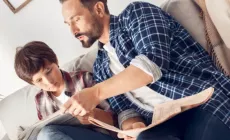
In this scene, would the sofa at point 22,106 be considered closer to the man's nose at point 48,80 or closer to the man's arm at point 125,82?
the man's nose at point 48,80

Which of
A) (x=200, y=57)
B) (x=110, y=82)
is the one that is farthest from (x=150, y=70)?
(x=200, y=57)

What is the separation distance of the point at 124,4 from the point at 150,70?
779mm

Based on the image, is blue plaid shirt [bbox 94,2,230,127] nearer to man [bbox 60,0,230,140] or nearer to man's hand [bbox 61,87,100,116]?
man [bbox 60,0,230,140]

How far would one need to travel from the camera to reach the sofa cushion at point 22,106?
1.60m

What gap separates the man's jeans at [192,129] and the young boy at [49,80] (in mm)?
174

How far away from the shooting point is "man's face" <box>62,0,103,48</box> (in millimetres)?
1338

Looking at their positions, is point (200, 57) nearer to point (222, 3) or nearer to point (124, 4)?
point (222, 3)

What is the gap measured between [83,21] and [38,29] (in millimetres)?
618

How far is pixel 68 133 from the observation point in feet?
4.54

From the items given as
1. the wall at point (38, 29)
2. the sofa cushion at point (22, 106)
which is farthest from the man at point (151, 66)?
the wall at point (38, 29)

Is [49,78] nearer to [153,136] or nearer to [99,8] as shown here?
[99,8]

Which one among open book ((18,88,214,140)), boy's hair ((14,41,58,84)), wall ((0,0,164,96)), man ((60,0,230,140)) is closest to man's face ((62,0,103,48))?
man ((60,0,230,140))

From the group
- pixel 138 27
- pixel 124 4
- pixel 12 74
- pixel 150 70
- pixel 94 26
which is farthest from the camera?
pixel 12 74

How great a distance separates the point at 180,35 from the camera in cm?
131
